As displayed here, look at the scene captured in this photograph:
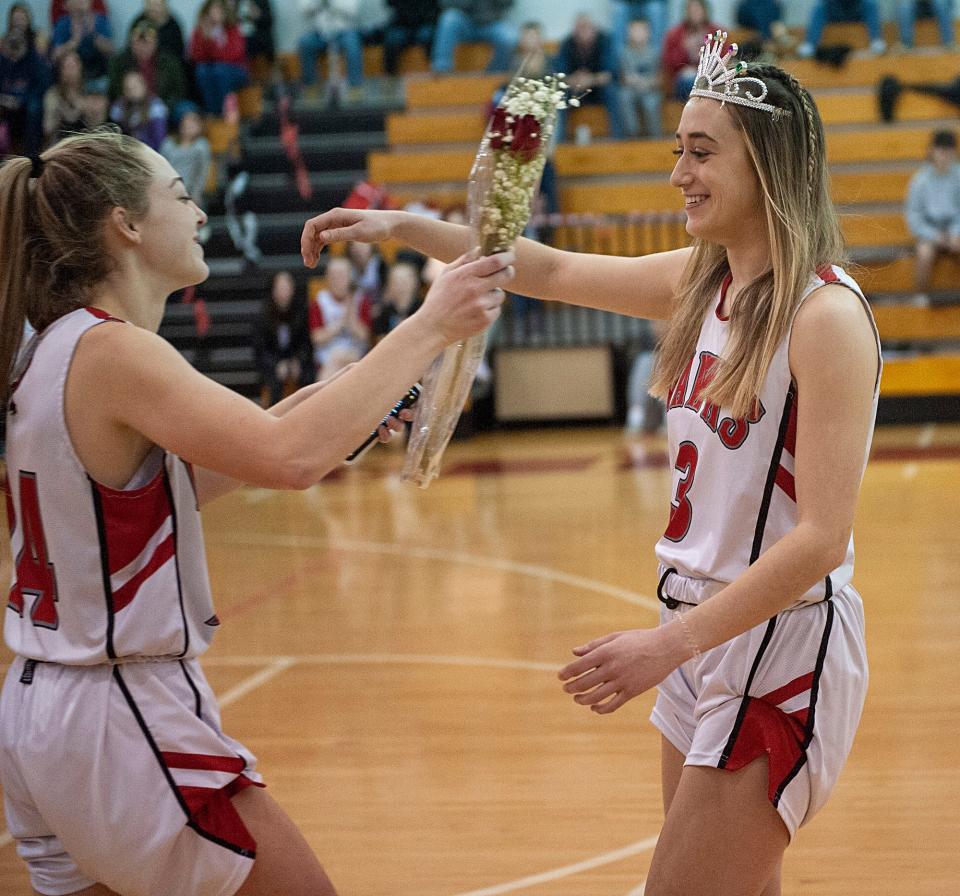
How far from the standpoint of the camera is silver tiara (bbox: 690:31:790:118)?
2057 mm

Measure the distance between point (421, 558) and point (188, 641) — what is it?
5028 millimetres

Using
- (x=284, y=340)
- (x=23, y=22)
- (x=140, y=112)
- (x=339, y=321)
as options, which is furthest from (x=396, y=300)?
(x=23, y=22)

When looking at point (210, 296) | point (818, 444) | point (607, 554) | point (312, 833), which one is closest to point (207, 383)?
point (818, 444)

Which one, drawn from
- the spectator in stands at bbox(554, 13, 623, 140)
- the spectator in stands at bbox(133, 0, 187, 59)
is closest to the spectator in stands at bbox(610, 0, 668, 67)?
the spectator in stands at bbox(554, 13, 623, 140)

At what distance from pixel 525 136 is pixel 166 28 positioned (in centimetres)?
1241

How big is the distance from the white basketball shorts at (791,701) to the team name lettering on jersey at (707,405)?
0.93 feet

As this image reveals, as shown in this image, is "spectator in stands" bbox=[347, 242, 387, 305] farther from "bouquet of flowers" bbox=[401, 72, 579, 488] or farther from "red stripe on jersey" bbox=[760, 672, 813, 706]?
"red stripe on jersey" bbox=[760, 672, 813, 706]

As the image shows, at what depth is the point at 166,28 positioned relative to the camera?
1351 cm

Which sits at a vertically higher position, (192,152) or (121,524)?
(121,524)

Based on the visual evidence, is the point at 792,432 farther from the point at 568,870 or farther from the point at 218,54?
the point at 218,54

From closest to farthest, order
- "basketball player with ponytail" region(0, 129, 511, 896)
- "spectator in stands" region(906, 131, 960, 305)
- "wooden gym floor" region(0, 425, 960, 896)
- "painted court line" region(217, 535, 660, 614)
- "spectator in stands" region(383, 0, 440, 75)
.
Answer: "basketball player with ponytail" region(0, 129, 511, 896), "wooden gym floor" region(0, 425, 960, 896), "painted court line" region(217, 535, 660, 614), "spectator in stands" region(906, 131, 960, 305), "spectator in stands" region(383, 0, 440, 75)

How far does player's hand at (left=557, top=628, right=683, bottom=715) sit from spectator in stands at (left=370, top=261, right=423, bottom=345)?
8.88m

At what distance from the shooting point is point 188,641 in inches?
76.2

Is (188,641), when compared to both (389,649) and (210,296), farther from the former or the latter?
(210,296)
